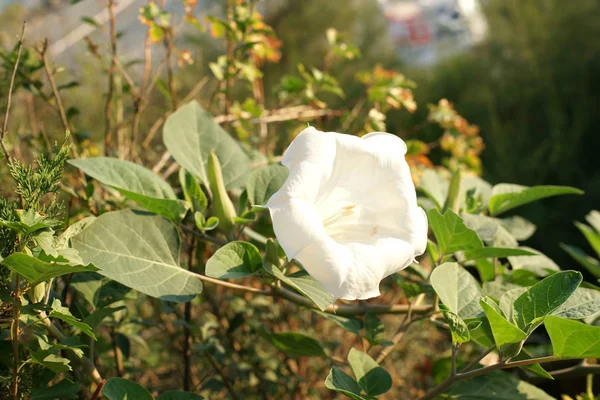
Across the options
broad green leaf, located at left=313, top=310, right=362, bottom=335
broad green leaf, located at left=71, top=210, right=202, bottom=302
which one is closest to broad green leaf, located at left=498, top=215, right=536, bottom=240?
broad green leaf, located at left=313, top=310, right=362, bottom=335

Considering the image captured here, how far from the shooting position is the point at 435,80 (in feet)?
17.1

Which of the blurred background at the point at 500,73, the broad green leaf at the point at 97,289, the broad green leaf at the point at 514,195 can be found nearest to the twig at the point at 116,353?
the broad green leaf at the point at 97,289

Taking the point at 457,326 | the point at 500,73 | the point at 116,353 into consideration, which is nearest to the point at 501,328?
the point at 457,326

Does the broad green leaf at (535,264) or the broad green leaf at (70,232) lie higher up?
the broad green leaf at (70,232)

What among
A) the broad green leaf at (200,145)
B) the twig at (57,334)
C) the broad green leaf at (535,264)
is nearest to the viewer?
the twig at (57,334)

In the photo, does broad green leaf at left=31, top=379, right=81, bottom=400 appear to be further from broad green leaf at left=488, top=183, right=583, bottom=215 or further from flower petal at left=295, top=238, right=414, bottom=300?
broad green leaf at left=488, top=183, right=583, bottom=215

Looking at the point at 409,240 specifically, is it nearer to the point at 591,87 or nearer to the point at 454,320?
the point at 454,320

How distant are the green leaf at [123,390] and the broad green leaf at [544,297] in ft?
1.40

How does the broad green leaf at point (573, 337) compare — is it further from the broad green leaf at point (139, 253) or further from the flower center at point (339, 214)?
the broad green leaf at point (139, 253)

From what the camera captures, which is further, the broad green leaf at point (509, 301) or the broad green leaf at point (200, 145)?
the broad green leaf at point (200, 145)

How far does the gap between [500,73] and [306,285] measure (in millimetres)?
4725

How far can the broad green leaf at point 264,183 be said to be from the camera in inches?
32.4

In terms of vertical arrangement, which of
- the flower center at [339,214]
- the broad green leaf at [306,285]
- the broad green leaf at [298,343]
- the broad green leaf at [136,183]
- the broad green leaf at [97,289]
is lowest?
the broad green leaf at [298,343]

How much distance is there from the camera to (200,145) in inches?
35.8
